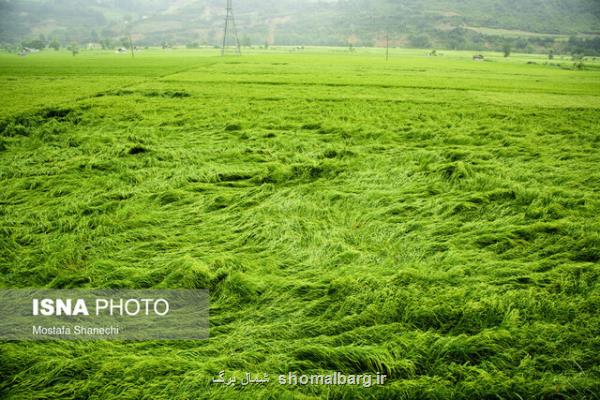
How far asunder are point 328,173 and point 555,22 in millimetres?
251405

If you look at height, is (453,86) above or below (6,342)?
above

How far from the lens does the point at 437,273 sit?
2783mm

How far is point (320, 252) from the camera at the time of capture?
316 centimetres

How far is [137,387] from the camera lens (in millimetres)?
1840

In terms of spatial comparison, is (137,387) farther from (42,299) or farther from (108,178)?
(108,178)

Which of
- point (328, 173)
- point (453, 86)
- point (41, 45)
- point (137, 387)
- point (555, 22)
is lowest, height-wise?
point (137, 387)

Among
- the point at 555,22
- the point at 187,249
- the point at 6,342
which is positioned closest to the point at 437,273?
the point at 187,249

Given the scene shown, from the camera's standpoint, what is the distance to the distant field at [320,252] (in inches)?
76.6

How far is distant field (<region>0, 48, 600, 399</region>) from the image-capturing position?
1945mm

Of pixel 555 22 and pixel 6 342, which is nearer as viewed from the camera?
pixel 6 342

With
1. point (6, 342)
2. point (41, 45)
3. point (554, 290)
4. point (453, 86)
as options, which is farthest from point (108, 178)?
point (41, 45)

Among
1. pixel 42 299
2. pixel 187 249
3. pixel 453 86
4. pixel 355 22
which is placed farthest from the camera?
pixel 355 22

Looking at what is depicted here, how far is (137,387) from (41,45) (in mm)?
148818

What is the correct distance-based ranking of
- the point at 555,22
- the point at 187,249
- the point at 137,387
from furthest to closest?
the point at 555,22 → the point at 187,249 → the point at 137,387
